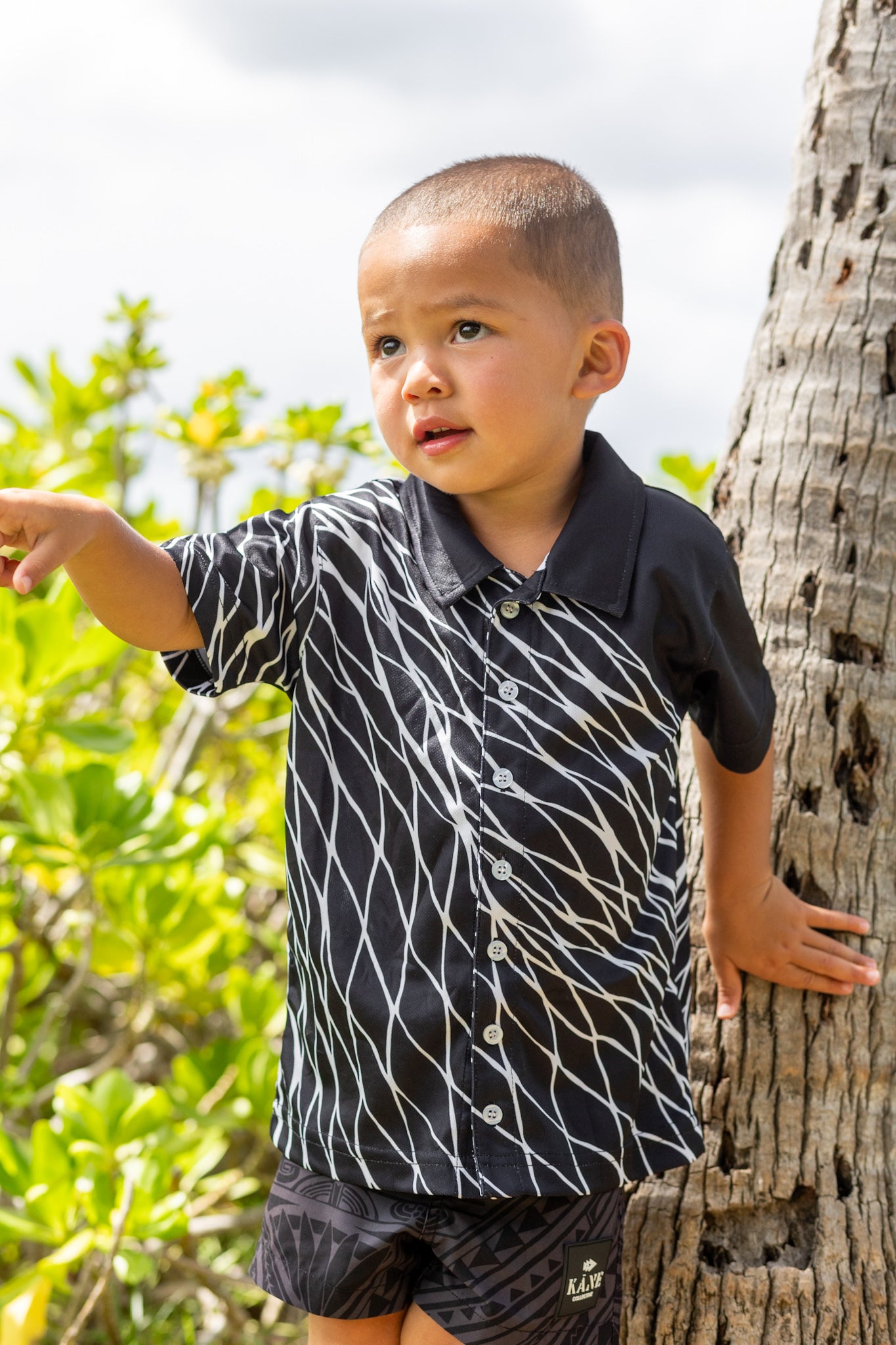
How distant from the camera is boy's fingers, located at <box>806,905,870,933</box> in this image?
5.85 feet

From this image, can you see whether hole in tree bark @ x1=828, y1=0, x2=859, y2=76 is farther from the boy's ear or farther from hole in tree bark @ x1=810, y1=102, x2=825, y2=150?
the boy's ear

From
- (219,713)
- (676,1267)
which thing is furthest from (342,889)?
(219,713)

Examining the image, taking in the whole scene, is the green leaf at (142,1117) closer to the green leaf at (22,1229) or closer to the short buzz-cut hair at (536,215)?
the green leaf at (22,1229)

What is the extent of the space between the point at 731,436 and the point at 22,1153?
5.96 feet

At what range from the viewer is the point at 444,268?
4.38 feet

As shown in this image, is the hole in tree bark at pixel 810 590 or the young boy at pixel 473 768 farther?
the hole in tree bark at pixel 810 590

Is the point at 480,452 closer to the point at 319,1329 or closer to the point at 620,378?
the point at 620,378

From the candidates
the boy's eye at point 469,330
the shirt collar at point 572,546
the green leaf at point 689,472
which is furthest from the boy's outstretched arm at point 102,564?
the green leaf at point 689,472

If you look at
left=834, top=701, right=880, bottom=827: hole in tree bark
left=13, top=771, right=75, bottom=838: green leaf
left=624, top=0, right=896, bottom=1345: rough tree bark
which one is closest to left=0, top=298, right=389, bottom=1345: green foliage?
left=13, top=771, right=75, bottom=838: green leaf

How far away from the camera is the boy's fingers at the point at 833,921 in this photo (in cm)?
178

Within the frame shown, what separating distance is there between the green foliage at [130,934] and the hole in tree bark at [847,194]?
134cm

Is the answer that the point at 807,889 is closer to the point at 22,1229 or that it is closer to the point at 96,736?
the point at 96,736

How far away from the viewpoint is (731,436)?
206 cm

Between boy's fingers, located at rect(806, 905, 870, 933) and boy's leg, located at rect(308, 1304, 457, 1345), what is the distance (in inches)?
30.4
